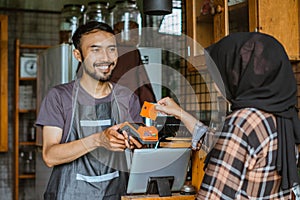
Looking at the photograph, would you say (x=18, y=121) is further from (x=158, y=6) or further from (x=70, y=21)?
(x=158, y=6)

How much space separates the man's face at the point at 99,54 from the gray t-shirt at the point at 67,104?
0.35 ft

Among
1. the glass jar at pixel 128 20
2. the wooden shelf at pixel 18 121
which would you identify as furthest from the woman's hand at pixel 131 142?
the wooden shelf at pixel 18 121

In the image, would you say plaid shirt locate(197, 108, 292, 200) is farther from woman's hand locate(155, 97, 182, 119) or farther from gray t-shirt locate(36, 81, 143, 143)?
gray t-shirt locate(36, 81, 143, 143)

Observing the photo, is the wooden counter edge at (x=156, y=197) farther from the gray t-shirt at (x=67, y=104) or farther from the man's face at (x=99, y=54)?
the man's face at (x=99, y=54)

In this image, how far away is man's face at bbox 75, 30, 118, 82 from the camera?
7.61 ft

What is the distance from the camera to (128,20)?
3.60 metres

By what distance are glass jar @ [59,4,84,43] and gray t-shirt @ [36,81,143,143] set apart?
59.3 inches

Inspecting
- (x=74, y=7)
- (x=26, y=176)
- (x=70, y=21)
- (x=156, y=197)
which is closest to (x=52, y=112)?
(x=156, y=197)

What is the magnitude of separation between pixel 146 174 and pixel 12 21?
356 centimetres

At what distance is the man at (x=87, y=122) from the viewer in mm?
2240

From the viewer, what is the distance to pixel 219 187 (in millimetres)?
1572

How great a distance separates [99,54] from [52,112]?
1.15 ft

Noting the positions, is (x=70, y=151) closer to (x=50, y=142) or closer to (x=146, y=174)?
(x=50, y=142)

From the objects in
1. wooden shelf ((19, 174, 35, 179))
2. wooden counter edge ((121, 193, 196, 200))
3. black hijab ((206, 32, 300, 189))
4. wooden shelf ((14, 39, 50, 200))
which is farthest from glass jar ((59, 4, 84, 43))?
black hijab ((206, 32, 300, 189))
